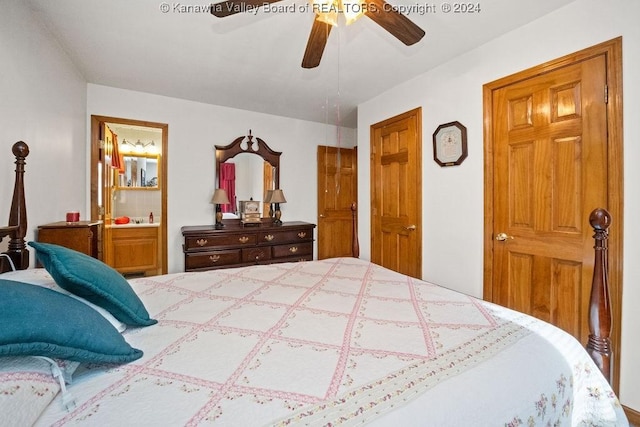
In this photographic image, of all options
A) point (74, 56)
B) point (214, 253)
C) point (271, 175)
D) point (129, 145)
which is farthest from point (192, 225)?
point (129, 145)

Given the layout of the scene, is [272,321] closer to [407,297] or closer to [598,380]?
[407,297]

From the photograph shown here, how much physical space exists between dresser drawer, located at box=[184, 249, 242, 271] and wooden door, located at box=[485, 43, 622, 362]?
259 cm

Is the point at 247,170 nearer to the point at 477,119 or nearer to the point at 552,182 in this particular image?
the point at 477,119

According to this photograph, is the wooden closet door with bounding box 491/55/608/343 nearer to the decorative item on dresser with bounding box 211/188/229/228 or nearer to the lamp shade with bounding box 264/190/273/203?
the lamp shade with bounding box 264/190/273/203

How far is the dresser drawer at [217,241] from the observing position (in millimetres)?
3225

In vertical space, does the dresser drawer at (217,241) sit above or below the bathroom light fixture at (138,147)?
below

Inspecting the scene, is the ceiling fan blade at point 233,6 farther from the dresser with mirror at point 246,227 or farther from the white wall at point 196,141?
the white wall at point 196,141

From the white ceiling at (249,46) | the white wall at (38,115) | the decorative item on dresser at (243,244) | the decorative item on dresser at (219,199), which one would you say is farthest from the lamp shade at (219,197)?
the white wall at (38,115)

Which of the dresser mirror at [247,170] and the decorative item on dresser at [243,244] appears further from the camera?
the dresser mirror at [247,170]

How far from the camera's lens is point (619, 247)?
164 cm

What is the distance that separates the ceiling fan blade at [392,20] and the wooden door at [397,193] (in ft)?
4.48

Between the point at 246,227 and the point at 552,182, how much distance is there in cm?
301

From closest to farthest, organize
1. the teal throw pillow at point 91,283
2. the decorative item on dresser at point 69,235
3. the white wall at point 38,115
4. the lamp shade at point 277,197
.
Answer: the teal throw pillow at point 91,283 < the white wall at point 38,115 < the decorative item on dresser at point 69,235 < the lamp shade at point 277,197

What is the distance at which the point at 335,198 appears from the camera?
4570 mm
